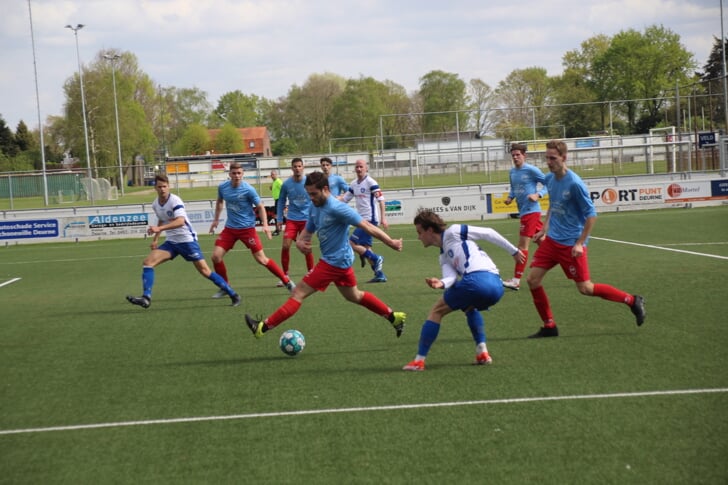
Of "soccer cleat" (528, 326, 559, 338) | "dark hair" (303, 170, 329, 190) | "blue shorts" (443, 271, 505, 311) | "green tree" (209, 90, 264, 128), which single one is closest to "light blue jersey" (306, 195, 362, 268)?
"dark hair" (303, 170, 329, 190)

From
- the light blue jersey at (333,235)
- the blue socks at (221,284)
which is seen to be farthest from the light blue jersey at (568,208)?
the blue socks at (221,284)

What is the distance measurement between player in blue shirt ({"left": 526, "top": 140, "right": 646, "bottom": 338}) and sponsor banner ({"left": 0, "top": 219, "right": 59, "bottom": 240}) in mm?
Answer: 23158

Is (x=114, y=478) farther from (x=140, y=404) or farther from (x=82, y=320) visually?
(x=82, y=320)

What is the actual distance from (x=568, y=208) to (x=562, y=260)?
1.97 feet

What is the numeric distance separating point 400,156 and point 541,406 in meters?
44.8

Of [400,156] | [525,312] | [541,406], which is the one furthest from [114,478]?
[400,156]

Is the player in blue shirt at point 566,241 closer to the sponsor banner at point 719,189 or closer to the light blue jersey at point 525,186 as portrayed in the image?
the light blue jersey at point 525,186

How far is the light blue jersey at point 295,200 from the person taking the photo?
14.3 metres

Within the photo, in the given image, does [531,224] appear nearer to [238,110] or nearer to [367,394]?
[367,394]

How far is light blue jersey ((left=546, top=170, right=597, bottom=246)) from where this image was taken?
28.3 ft

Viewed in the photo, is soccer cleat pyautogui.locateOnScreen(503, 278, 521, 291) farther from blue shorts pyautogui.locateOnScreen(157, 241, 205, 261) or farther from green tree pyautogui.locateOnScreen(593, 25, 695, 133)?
green tree pyautogui.locateOnScreen(593, 25, 695, 133)

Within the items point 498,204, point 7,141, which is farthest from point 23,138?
point 498,204

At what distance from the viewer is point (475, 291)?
281 inches

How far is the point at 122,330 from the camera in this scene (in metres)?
10.5
